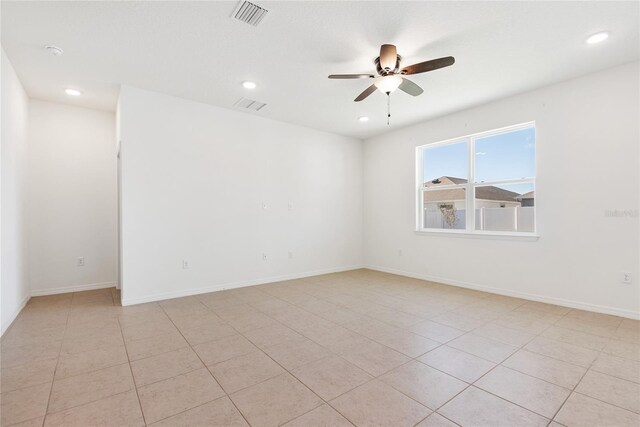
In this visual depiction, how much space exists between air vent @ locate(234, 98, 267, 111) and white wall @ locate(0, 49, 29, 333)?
244 centimetres

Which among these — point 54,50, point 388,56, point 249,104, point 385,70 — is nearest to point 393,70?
point 385,70

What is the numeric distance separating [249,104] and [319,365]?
370 centimetres

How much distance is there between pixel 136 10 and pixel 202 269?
10.6 feet

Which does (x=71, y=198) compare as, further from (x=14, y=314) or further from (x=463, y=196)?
(x=463, y=196)

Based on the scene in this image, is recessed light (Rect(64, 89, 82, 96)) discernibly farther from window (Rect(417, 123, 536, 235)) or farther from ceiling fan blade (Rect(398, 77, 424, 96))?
window (Rect(417, 123, 536, 235))

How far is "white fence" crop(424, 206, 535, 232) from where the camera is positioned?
4078 mm

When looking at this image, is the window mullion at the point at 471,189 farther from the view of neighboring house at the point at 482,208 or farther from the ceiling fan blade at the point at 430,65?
the ceiling fan blade at the point at 430,65

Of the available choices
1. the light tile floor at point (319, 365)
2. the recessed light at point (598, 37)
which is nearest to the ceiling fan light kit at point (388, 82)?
the recessed light at point (598, 37)

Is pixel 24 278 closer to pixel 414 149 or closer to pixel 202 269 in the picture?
pixel 202 269

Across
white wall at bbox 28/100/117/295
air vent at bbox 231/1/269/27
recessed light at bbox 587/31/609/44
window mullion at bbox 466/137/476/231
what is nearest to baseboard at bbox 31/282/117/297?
white wall at bbox 28/100/117/295

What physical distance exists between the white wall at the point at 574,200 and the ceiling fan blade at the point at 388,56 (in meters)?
2.43

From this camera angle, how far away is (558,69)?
3363 mm

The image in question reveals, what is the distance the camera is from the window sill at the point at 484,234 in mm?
3993

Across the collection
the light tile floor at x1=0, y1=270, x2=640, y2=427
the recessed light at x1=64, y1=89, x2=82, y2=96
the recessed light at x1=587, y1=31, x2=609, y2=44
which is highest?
the recessed light at x1=64, y1=89, x2=82, y2=96
